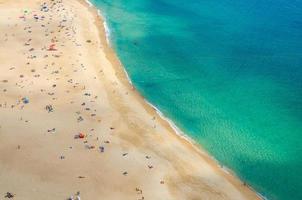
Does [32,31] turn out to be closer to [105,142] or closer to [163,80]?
[163,80]

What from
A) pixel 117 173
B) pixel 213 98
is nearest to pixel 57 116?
pixel 117 173

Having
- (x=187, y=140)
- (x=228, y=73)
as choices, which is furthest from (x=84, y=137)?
(x=228, y=73)

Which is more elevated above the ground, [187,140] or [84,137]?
[84,137]

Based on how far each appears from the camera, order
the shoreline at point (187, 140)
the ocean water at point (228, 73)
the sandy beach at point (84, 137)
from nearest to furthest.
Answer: the sandy beach at point (84, 137) → the shoreline at point (187, 140) → the ocean water at point (228, 73)

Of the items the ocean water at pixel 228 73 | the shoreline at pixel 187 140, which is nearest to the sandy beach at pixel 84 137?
the shoreline at pixel 187 140

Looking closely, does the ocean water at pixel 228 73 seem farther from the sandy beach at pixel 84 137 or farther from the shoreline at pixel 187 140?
the sandy beach at pixel 84 137

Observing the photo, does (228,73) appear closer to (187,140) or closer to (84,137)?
(187,140)

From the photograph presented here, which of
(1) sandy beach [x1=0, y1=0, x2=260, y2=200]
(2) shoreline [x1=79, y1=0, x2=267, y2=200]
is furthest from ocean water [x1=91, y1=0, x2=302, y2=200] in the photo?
(1) sandy beach [x1=0, y1=0, x2=260, y2=200]
